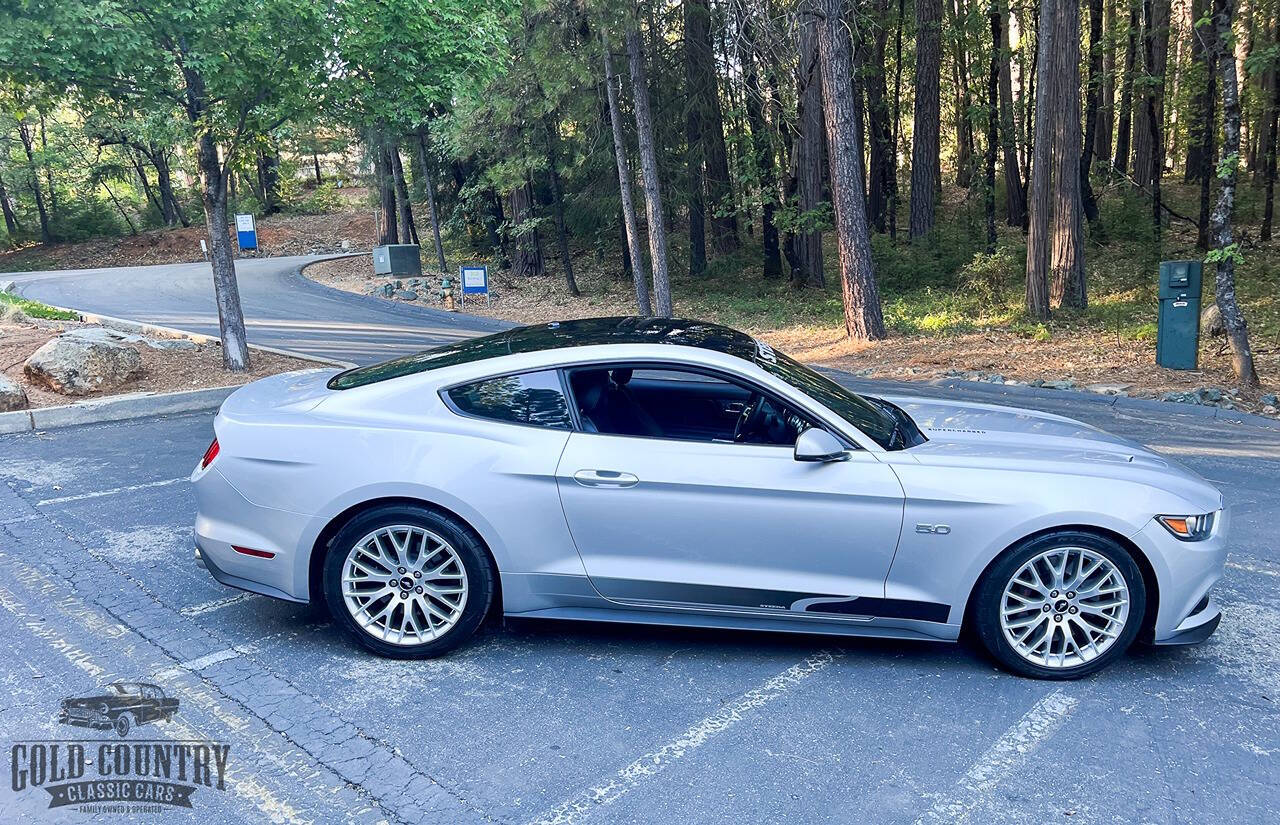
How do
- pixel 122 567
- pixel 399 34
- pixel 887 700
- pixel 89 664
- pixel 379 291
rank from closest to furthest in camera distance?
pixel 887 700 → pixel 89 664 → pixel 122 567 → pixel 399 34 → pixel 379 291

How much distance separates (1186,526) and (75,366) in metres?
10.3

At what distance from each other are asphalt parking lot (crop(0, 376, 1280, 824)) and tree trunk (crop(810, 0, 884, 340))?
33.7 feet

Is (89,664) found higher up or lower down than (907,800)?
higher up

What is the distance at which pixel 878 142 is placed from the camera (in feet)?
94.0

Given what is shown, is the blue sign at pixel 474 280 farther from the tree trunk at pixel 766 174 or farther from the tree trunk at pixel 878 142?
the tree trunk at pixel 878 142

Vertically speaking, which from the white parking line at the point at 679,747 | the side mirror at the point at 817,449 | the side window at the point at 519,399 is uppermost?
the side window at the point at 519,399

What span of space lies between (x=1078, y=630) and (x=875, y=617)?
89cm

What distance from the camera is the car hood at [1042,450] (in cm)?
401

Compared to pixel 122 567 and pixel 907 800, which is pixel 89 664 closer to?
pixel 122 567

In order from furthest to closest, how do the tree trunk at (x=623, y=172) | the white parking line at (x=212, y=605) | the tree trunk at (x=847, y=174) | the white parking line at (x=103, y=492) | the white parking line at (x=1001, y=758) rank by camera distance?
the tree trunk at (x=623, y=172) → the tree trunk at (x=847, y=174) → the white parking line at (x=103, y=492) → the white parking line at (x=212, y=605) → the white parking line at (x=1001, y=758)

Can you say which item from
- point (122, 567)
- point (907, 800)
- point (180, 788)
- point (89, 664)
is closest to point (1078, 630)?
point (907, 800)

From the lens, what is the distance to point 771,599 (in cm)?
399

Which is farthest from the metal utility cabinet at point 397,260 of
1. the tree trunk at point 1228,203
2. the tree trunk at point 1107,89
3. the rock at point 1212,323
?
the tree trunk at point 1228,203

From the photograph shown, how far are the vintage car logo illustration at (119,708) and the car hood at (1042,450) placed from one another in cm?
341
